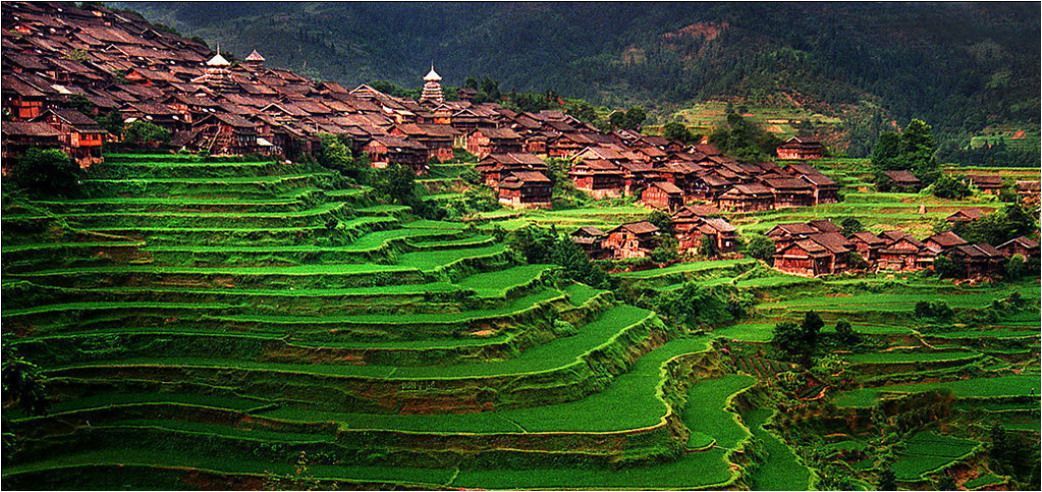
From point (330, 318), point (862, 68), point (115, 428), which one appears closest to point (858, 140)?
point (862, 68)

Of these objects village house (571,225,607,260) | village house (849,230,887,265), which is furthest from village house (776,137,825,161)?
village house (571,225,607,260)

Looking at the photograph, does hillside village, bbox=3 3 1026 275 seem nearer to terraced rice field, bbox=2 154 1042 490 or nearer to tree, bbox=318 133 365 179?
tree, bbox=318 133 365 179

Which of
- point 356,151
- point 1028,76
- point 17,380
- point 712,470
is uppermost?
point 1028,76

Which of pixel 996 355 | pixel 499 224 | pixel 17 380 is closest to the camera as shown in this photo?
pixel 17 380

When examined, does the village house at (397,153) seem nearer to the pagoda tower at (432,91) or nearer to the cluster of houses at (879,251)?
the pagoda tower at (432,91)

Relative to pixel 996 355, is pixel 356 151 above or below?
above

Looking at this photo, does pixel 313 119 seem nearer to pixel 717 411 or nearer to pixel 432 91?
pixel 432 91

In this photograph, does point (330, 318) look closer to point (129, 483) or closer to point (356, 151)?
point (129, 483)
